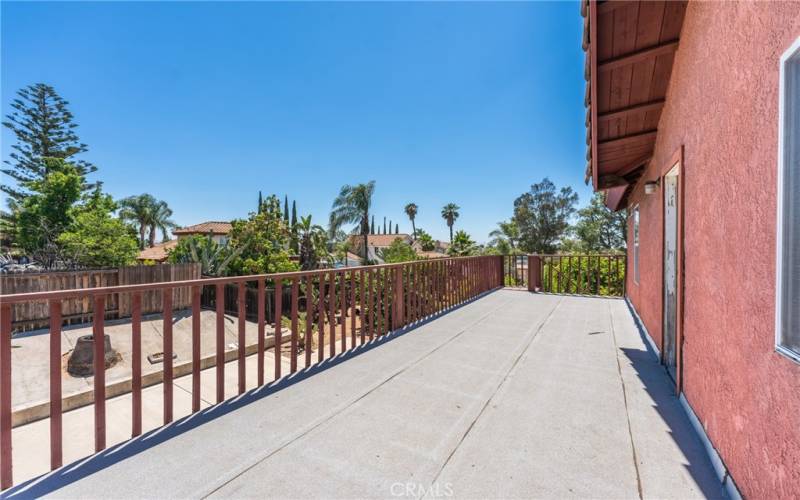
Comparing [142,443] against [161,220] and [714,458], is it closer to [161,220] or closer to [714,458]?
[714,458]

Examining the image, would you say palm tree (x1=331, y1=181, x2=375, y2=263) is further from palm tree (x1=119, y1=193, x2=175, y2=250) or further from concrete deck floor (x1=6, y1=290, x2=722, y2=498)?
palm tree (x1=119, y1=193, x2=175, y2=250)

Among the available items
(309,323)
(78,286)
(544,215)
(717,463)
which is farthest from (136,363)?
(544,215)

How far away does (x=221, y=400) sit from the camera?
93.1 inches

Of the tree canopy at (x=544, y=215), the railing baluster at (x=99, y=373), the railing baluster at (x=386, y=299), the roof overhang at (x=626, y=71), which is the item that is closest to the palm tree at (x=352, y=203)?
the tree canopy at (x=544, y=215)

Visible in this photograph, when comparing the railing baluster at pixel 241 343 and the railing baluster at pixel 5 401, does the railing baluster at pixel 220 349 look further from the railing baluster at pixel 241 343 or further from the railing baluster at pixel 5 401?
the railing baluster at pixel 5 401

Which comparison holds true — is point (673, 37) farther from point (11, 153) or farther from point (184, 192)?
point (184, 192)

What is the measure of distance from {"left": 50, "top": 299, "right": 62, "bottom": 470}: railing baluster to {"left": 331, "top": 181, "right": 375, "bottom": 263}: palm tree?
69.3 feet

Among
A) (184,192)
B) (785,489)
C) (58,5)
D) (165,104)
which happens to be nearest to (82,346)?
(58,5)

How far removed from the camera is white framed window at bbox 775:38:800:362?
1.05 meters

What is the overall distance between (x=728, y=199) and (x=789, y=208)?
1.97 ft

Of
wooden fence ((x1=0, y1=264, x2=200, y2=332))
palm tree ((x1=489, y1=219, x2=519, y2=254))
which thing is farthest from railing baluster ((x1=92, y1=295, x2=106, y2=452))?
palm tree ((x1=489, y1=219, x2=519, y2=254))

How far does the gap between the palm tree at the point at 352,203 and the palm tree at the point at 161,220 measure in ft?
76.8

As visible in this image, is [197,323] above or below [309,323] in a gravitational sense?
above

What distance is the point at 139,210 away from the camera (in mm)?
32594
